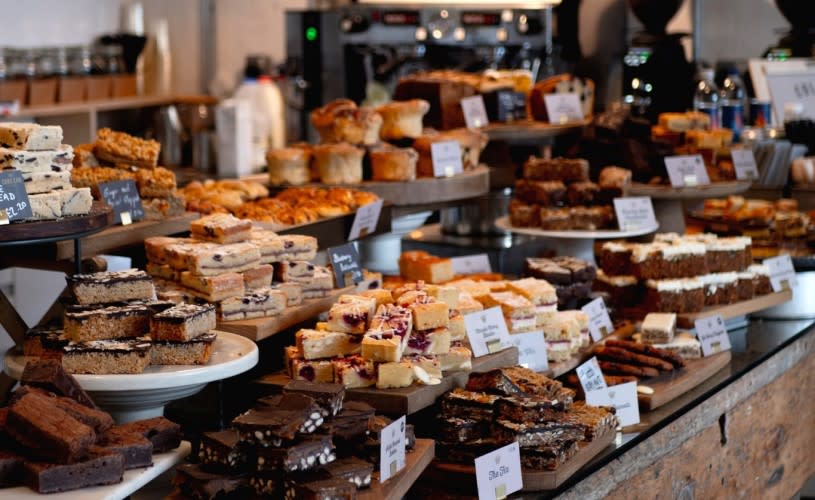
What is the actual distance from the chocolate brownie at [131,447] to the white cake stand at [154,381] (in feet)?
0.64

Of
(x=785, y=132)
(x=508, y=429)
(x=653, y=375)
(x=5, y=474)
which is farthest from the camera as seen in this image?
(x=785, y=132)

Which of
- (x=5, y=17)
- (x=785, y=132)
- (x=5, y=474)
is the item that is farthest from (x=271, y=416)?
(x=5, y=17)

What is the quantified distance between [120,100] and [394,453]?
4951mm

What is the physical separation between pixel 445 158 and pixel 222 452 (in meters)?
2.33

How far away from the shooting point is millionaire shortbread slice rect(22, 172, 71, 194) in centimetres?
283

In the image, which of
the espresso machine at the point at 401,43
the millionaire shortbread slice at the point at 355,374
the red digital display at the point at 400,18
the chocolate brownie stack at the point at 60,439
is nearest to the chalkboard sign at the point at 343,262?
the millionaire shortbread slice at the point at 355,374

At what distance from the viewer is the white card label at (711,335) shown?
405 cm

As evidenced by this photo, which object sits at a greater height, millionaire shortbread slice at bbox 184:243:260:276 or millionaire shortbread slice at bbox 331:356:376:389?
millionaire shortbread slice at bbox 184:243:260:276

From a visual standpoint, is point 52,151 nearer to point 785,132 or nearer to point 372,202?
point 372,202

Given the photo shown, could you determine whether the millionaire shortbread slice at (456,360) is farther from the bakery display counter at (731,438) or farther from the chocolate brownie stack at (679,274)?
the chocolate brownie stack at (679,274)

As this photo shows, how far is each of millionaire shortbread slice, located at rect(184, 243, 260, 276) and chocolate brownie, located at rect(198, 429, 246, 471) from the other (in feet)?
2.40

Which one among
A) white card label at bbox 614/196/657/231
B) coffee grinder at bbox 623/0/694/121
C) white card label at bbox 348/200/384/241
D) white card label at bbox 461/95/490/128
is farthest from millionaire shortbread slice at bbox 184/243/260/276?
coffee grinder at bbox 623/0/694/121

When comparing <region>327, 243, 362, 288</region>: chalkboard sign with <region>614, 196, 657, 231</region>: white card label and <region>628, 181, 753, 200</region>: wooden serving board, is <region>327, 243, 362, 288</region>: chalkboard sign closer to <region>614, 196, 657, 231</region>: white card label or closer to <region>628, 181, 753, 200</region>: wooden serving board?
<region>614, 196, 657, 231</region>: white card label

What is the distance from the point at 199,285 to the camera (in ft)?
10.1
